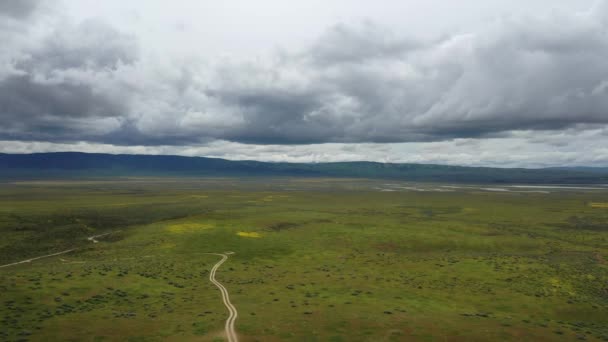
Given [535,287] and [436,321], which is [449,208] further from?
[436,321]

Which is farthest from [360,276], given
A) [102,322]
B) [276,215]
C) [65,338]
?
[276,215]

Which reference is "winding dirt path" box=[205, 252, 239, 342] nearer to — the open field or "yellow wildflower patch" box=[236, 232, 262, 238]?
the open field

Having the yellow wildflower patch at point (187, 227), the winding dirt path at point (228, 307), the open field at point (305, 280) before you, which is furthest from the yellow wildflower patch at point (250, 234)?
the winding dirt path at point (228, 307)

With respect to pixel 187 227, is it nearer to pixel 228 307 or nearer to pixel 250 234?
pixel 250 234

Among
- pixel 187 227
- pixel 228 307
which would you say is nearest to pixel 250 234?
pixel 187 227

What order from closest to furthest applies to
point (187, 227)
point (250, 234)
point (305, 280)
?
1. point (305, 280)
2. point (250, 234)
3. point (187, 227)

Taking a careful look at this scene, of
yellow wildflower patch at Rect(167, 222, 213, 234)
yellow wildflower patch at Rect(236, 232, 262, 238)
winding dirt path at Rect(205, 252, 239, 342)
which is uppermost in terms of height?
winding dirt path at Rect(205, 252, 239, 342)

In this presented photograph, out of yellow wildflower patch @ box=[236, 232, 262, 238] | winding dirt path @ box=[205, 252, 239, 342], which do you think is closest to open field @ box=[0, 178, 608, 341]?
yellow wildflower patch @ box=[236, 232, 262, 238]

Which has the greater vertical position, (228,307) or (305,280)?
(228,307)

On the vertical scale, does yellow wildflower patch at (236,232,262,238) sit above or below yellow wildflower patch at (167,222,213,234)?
below
